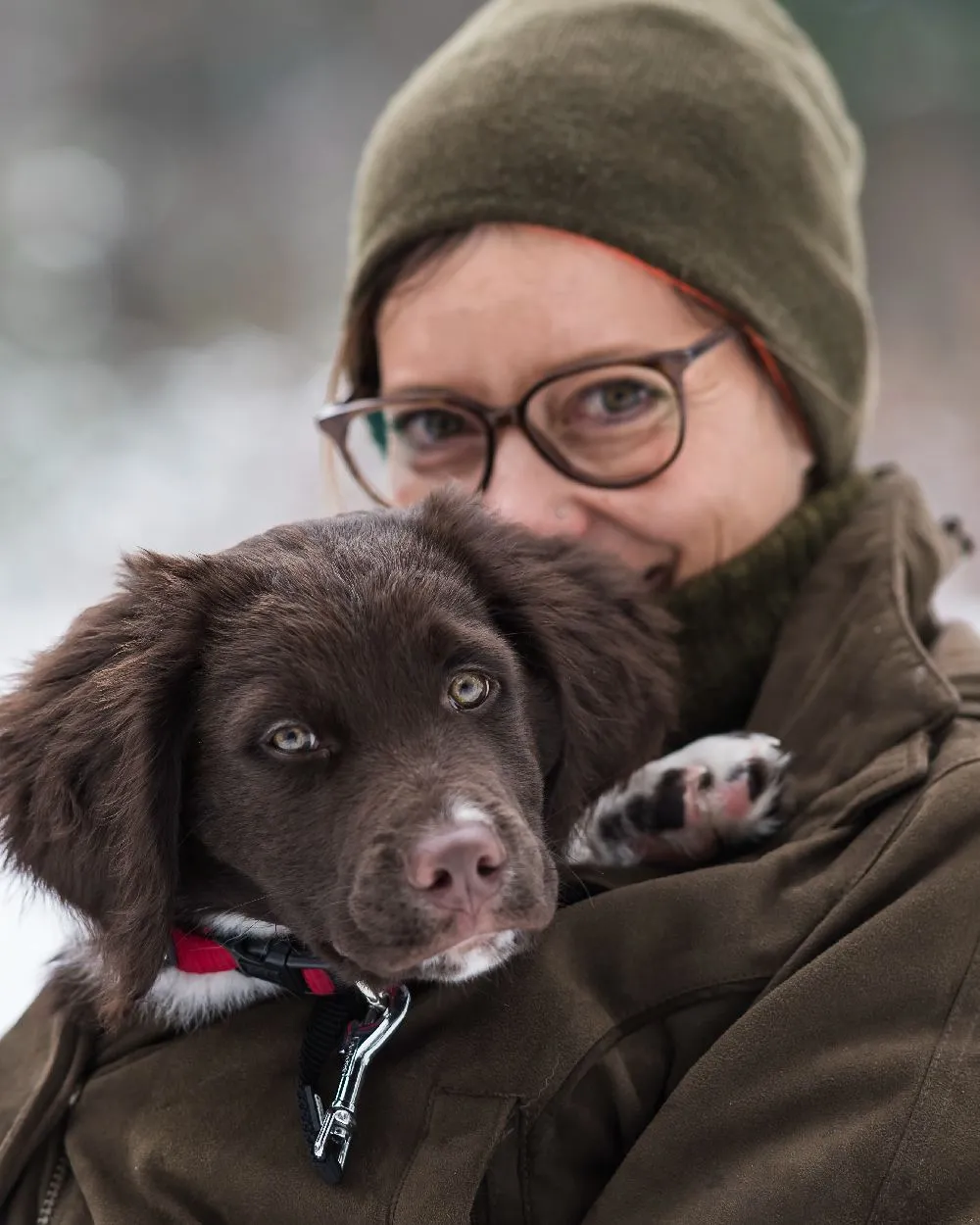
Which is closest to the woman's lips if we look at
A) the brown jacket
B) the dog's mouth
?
the brown jacket

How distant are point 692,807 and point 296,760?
2.06 ft

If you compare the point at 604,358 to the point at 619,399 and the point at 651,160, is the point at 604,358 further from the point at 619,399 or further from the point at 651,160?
the point at 651,160

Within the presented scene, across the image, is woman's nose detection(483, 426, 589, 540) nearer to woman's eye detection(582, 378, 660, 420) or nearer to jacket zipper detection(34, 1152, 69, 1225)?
woman's eye detection(582, 378, 660, 420)

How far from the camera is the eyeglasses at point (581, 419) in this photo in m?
1.78

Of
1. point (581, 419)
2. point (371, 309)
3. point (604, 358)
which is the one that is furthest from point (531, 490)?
point (371, 309)

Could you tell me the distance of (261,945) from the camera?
1.34 m

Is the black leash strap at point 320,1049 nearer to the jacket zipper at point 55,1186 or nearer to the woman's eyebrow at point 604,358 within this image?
the jacket zipper at point 55,1186

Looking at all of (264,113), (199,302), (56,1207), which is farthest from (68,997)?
(264,113)

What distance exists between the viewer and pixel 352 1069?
1196mm

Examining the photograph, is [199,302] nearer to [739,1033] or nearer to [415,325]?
[415,325]

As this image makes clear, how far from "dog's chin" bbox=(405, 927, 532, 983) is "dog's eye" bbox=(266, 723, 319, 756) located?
0.26 metres

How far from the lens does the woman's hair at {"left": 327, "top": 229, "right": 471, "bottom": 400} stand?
183 cm

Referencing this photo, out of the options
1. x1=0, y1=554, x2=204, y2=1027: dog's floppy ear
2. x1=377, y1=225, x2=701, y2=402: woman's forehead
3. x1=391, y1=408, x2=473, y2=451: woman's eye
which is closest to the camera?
x1=0, y1=554, x2=204, y2=1027: dog's floppy ear

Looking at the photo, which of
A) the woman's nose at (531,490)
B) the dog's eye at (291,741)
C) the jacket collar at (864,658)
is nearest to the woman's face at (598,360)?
the woman's nose at (531,490)
